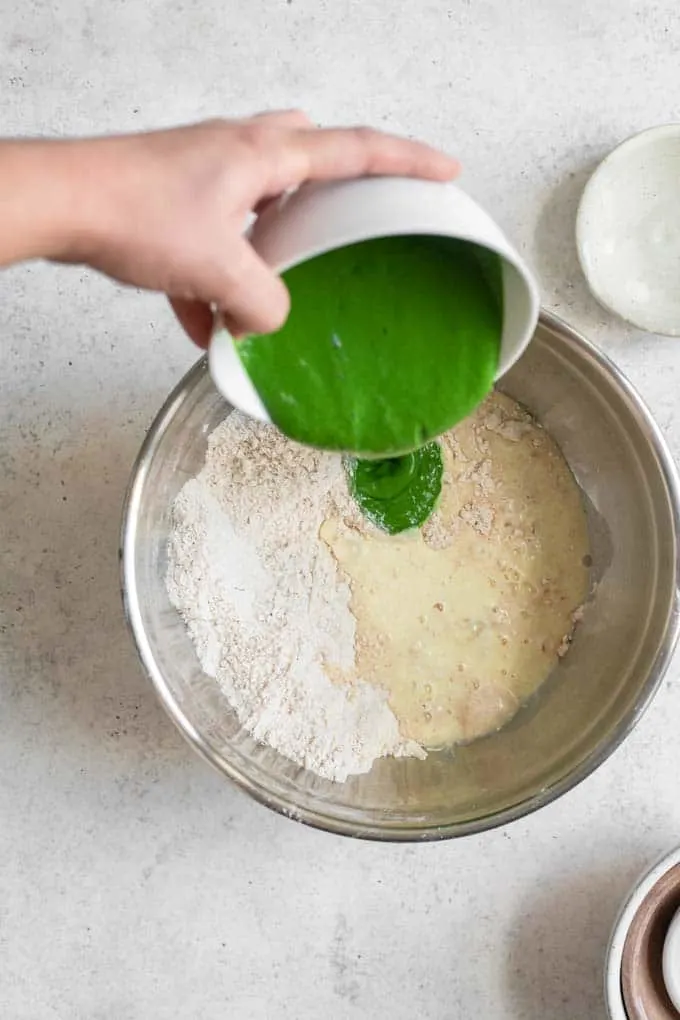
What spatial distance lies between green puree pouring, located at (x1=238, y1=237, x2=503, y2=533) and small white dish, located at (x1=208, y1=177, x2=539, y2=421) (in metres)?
0.04

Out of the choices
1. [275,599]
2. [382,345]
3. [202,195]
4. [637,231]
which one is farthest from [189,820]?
[637,231]

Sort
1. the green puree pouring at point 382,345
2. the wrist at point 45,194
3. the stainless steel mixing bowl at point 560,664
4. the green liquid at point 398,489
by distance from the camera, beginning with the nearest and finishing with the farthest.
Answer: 1. the wrist at point 45,194
2. the green puree pouring at point 382,345
3. the stainless steel mixing bowl at point 560,664
4. the green liquid at point 398,489

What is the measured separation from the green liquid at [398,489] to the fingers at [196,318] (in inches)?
12.9

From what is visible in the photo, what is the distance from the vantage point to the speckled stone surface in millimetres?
1308

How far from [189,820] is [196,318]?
0.67 metres

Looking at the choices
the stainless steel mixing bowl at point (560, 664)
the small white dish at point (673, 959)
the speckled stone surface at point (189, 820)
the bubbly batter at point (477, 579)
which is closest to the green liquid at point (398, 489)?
the bubbly batter at point (477, 579)

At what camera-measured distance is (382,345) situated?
909mm

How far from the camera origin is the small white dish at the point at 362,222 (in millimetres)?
786

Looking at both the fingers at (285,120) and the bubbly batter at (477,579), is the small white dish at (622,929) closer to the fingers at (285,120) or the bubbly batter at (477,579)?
the bubbly batter at (477,579)

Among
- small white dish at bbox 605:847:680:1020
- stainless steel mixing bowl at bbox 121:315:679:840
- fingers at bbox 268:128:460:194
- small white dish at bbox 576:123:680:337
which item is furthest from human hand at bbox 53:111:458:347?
small white dish at bbox 605:847:680:1020

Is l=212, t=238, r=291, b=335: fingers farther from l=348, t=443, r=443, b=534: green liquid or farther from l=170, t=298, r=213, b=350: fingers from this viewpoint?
l=348, t=443, r=443, b=534: green liquid

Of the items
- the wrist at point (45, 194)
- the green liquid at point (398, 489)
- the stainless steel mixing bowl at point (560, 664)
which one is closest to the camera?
the wrist at point (45, 194)

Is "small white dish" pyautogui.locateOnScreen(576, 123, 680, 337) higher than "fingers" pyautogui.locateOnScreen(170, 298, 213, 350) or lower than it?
higher

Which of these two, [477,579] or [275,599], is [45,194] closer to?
[275,599]
